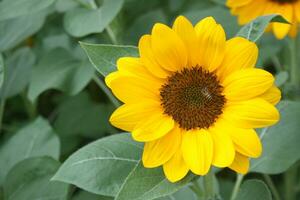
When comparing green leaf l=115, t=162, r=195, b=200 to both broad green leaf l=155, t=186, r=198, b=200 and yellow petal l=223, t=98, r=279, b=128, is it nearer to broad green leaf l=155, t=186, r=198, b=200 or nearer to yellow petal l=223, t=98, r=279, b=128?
yellow petal l=223, t=98, r=279, b=128

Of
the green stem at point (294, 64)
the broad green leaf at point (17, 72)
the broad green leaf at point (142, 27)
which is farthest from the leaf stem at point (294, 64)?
the broad green leaf at point (17, 72)

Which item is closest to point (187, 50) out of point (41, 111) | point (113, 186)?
point (113, 186)

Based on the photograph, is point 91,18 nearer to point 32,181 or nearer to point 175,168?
point 32,181

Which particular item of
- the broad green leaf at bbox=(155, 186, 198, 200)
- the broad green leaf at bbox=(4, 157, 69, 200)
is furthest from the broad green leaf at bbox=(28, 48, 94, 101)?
the broad green leaf at bbox=(155, 186, 198, 200)

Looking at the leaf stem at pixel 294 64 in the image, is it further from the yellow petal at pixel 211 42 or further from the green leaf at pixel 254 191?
the yellow petal at pixel 211 42

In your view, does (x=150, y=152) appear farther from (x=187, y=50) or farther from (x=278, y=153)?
(x=278, y=153)

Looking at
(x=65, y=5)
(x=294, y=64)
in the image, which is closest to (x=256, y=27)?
(x=294, y=64)
